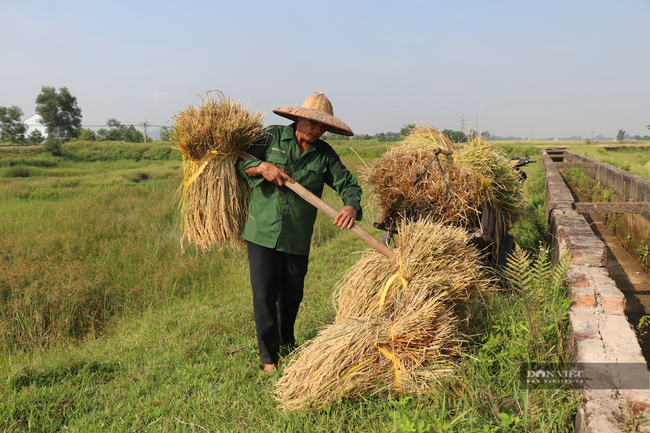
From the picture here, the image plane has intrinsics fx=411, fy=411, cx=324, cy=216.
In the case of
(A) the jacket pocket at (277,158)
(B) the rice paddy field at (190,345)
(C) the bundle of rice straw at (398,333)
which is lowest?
(B) the rice paddy field at (190,345)

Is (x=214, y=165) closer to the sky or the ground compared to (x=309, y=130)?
closer to the ground

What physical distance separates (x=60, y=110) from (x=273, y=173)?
Result: 66.4 m

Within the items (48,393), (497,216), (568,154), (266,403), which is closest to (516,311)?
(497,216)

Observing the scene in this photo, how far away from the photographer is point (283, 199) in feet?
9.52

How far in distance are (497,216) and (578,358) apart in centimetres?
205

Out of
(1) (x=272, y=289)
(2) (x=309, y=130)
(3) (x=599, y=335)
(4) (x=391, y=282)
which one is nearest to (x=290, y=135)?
(2) (x=309, y=130)

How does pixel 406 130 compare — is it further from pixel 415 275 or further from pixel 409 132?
pixel 415 275

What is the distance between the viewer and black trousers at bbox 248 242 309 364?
288 centimetres

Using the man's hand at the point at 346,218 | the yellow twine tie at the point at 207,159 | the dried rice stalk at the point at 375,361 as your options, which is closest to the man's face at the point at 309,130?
the yellow twine tie at the point at 207,159

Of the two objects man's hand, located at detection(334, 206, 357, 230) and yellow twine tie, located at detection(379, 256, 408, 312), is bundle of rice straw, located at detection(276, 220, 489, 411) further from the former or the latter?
man's hand, located at detection(334, 206, 357, 230)

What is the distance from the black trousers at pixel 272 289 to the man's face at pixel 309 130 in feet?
2.74

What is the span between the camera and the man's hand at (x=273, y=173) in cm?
279

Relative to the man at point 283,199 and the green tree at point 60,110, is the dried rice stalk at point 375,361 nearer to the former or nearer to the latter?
the man at point 283,199

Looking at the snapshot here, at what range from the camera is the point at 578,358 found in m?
1.94
